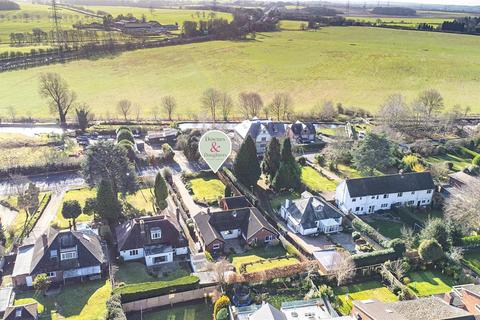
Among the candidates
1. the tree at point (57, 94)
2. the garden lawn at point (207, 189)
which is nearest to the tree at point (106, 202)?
the garden lawn at point (207, 189)

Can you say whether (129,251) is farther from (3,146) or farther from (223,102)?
(223,102)

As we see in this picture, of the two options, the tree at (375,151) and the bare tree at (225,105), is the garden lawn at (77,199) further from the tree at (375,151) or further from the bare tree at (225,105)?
the bare tree at (225,105)

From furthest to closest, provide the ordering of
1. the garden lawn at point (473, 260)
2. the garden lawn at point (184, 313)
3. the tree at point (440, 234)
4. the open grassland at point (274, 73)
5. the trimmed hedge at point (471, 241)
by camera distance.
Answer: the open grassland at point (274, 73) → the trimmed hedge at point (471, 241) → the tree at point (440, 234) → the garden lawn at point (473, 260) → the garden lawn at point (184, 313)

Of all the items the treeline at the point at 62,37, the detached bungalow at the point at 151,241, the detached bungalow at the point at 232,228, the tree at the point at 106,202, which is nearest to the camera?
the detached bungalow at the point at 151,241

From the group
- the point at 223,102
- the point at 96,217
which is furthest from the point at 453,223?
the point at 223,102

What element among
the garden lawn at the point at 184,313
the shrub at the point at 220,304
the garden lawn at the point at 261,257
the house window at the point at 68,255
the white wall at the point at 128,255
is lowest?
the garden lawn at the point at 184,313

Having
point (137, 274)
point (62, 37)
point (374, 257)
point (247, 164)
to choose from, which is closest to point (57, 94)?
point (247, 164)
